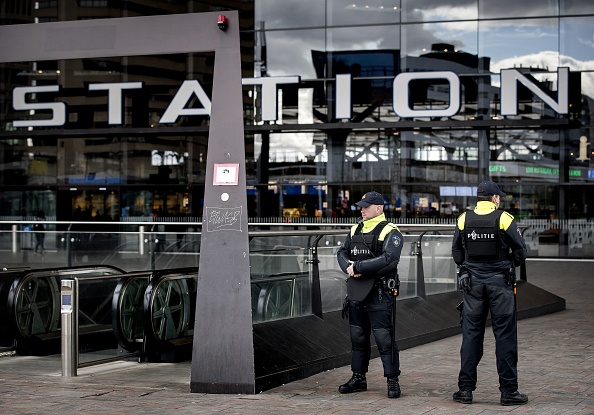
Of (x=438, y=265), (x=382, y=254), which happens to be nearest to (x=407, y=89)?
(x=438, y=265)

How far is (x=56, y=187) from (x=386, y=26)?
11889mm

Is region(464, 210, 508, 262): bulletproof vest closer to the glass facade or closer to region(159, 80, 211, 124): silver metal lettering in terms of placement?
the glass facade

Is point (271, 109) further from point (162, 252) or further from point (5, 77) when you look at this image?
point (162, 252)

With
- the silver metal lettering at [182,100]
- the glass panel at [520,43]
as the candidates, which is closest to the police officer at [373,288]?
the glass panel at [520,43]

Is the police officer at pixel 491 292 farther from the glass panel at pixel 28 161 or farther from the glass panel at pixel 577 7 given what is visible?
the glass panel at pixel 28 161

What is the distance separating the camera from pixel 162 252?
1792 centimetres

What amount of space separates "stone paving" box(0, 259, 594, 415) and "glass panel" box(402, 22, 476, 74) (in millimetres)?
17713

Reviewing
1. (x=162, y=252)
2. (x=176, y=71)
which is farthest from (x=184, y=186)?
(x=162, y=252)

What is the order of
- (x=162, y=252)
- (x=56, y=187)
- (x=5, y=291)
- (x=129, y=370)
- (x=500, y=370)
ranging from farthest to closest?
(x=56, y=187)
(x=162, y=252)
(x=5, y=291)
(x=129, y=370)
(x=500, y=370)

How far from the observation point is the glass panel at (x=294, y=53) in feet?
99.3

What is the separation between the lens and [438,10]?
29.8 m

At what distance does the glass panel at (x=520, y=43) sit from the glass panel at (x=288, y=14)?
5.07 meters

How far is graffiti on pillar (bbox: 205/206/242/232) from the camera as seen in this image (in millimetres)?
8961

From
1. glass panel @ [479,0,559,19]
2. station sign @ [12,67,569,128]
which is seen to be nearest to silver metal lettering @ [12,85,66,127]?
station sign @ [12,67,569,128]
